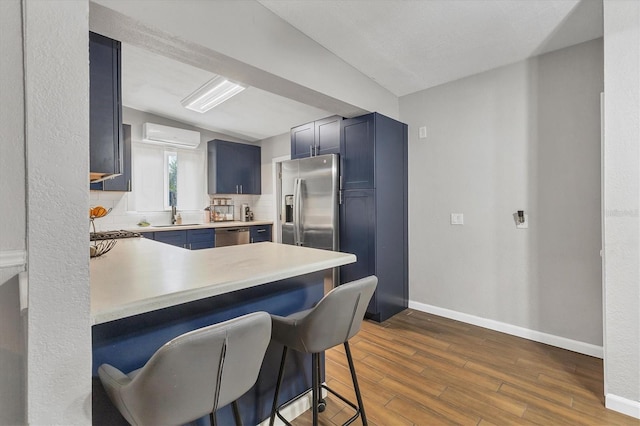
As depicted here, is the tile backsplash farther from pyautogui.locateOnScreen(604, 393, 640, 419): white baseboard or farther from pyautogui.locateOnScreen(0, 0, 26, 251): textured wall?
pyautogui.locateOnScreen(604, 393, 640, 419): white baseboard

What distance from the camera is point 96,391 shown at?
43.5 inches

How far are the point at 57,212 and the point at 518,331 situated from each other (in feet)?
11.2

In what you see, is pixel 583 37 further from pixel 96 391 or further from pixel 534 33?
pixel 96 391

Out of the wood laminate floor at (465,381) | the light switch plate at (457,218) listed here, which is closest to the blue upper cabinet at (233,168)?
the wood laminate floor at (465,381)

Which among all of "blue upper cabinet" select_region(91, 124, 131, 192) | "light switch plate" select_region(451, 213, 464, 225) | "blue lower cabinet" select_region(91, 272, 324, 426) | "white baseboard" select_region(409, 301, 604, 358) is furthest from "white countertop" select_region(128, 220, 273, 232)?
"light switch plate" select_region(451, 213, 464, 225)

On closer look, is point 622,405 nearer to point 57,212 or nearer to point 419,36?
point 419,36

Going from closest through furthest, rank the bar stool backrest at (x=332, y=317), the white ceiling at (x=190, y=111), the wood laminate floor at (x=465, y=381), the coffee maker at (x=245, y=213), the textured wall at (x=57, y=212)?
1. the textured wall at (x=57, y=212)
2. the bar stool backrest at (x=332, y=317)
3. the wood laminate floor at (x=465, y=381)
4. the white ceiling at (x=190, y=111)
5. the coffee maker at (x=245, y=213)

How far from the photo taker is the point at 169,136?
4.57 metres

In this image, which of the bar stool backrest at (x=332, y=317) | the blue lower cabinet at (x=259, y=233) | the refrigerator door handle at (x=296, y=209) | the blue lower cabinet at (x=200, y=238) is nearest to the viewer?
the bar stool backrest at (x=332, y=317)

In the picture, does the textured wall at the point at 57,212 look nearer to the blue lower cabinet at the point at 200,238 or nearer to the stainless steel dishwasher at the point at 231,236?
the blue lower cabinet at the point at 200,238

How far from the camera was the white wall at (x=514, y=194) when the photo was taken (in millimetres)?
2502

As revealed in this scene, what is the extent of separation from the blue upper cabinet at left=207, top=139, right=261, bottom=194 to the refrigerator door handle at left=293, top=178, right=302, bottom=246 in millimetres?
1892

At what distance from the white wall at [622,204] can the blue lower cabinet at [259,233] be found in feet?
13.8

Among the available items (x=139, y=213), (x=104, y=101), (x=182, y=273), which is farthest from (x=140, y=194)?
(x=182, y=273)
